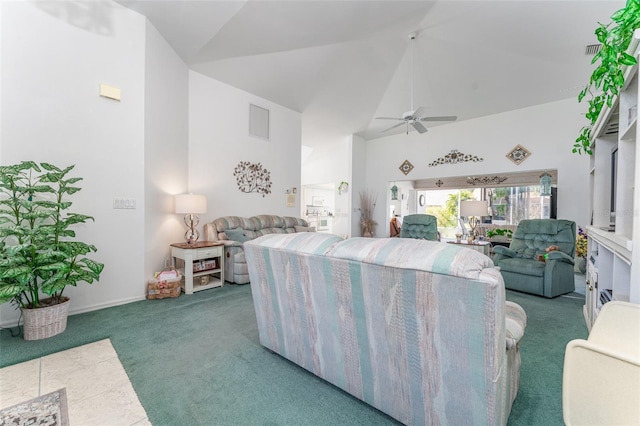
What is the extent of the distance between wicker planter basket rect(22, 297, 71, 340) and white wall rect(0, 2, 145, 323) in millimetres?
486

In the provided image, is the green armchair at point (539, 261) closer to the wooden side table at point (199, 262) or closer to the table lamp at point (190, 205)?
the wooden side table at point (199, 262)

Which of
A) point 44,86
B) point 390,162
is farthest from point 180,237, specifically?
point 390,162

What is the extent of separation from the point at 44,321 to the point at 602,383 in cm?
325

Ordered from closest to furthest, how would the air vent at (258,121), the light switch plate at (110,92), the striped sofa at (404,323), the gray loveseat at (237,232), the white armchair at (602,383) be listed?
the white armchair at (602,383)
the striped sofa at (404,323)
the light switch plate at (110,92)
the gray loveseat at (237,232)
the air vent at (258,121)

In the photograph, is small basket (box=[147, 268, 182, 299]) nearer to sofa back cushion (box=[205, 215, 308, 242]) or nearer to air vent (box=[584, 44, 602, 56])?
sofa back cushion (box=[205, 215, 308, 242])

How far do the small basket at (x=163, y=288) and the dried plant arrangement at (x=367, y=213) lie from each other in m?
5.15

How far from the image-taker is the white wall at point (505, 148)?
4836 mm

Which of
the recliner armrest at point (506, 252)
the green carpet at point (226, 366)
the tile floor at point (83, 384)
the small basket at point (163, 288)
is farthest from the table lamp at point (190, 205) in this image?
the recliner armrest at point (506, 252)

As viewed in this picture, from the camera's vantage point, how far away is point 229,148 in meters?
Answer: 4.62

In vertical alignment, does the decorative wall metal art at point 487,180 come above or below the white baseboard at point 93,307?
above

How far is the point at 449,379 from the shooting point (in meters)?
1.03

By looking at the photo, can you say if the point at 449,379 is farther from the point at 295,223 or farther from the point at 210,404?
the point at 295,223

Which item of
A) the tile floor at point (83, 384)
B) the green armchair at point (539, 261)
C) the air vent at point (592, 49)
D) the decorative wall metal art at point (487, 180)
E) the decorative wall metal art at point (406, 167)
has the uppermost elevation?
the air vent at point (592, 49)

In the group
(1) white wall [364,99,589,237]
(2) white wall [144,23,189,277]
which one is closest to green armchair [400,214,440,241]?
(1) white wall [364,99,589,237]
